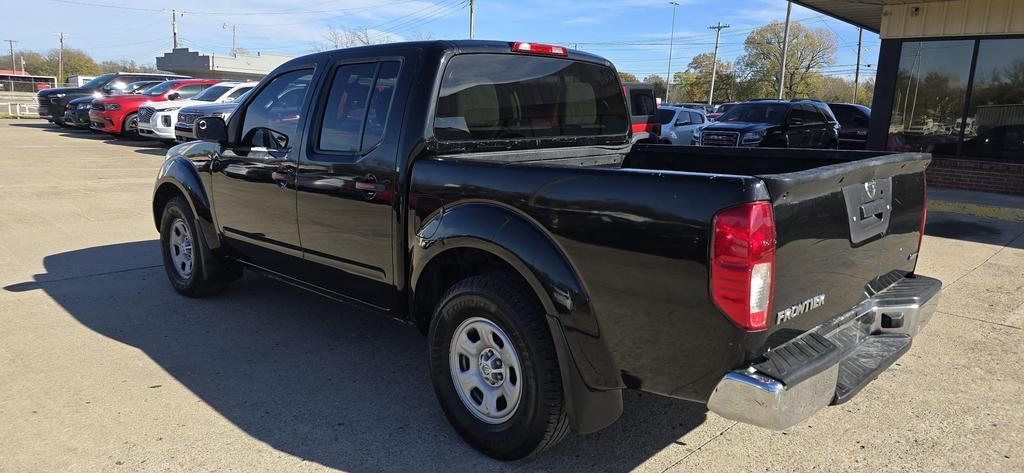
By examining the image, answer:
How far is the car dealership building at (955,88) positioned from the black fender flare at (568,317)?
11.8m

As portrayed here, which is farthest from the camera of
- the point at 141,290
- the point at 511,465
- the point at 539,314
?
the point at 141,290

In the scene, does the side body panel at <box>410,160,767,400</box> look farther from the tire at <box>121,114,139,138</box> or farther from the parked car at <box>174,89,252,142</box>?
the tire at <box>121,114,139,138</box>

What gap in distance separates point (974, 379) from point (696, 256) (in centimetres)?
281

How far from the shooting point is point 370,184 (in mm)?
3666

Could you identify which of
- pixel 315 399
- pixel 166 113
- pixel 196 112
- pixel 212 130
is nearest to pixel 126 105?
pixel 166 113

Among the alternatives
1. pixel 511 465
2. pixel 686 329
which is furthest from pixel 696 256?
pixel 511 465

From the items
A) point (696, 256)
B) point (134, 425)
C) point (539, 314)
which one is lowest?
point (134, 425)

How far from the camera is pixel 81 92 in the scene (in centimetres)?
2323

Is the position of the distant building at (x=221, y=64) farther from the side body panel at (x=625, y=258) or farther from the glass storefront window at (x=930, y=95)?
the side body panel at (x=625, y=258)

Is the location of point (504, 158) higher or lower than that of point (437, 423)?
higher

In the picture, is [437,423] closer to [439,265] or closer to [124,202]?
[439,265]

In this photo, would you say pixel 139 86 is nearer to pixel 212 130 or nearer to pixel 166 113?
pixel 166 113

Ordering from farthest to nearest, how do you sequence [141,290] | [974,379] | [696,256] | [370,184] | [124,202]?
1. [124,202]
2. [141,290]
3. [974,379]
4. [370,184]
5. [696,256]

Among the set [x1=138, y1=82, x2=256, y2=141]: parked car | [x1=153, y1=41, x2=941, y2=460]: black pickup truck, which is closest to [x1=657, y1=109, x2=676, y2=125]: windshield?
[x1=138, y1=82, x2=256, y2=141]: parked car
